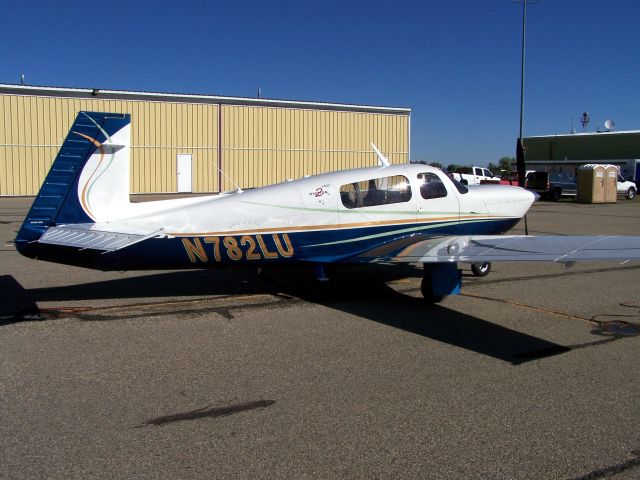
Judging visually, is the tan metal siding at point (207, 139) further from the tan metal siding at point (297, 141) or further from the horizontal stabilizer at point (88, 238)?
the horizontal stabilizer at point (88, 238)

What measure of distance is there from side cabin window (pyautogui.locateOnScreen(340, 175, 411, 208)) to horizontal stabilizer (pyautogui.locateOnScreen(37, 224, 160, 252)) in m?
2.92

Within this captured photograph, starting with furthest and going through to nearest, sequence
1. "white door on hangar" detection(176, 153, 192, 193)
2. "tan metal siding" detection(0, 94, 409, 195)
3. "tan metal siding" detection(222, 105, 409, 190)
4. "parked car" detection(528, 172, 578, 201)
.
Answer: "parked car" detection(528, 172, 578, 201)
"tan metal siding" detection(222, 105, 409, 190)
"white door on hangar" detection(176, 153, 192, 193)
"tan metal siding" detection(0, 94, 409, 195)

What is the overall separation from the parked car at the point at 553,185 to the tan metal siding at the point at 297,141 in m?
8.87

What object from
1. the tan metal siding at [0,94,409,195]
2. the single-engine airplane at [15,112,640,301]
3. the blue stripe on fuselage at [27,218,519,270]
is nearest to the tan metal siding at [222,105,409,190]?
the tan metal siding at [0,94,409,195]

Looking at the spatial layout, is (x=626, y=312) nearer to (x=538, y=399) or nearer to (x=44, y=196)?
(x=538, y=399)

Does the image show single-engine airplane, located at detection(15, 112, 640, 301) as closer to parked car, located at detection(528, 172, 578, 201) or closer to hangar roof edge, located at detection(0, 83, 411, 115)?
hangar roof edge, located at detection(0, 83, 411, 115)

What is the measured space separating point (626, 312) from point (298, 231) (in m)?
4.67

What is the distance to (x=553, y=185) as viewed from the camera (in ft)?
120

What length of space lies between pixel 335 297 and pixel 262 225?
1.63 m

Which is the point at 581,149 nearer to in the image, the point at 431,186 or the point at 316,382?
the point at 431,186

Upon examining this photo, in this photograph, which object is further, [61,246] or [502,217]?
[502,217]

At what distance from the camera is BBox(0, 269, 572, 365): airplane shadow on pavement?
6.48 metres

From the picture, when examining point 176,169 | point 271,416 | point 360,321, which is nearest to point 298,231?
point 360,321

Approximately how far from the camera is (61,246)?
7.21 metres
